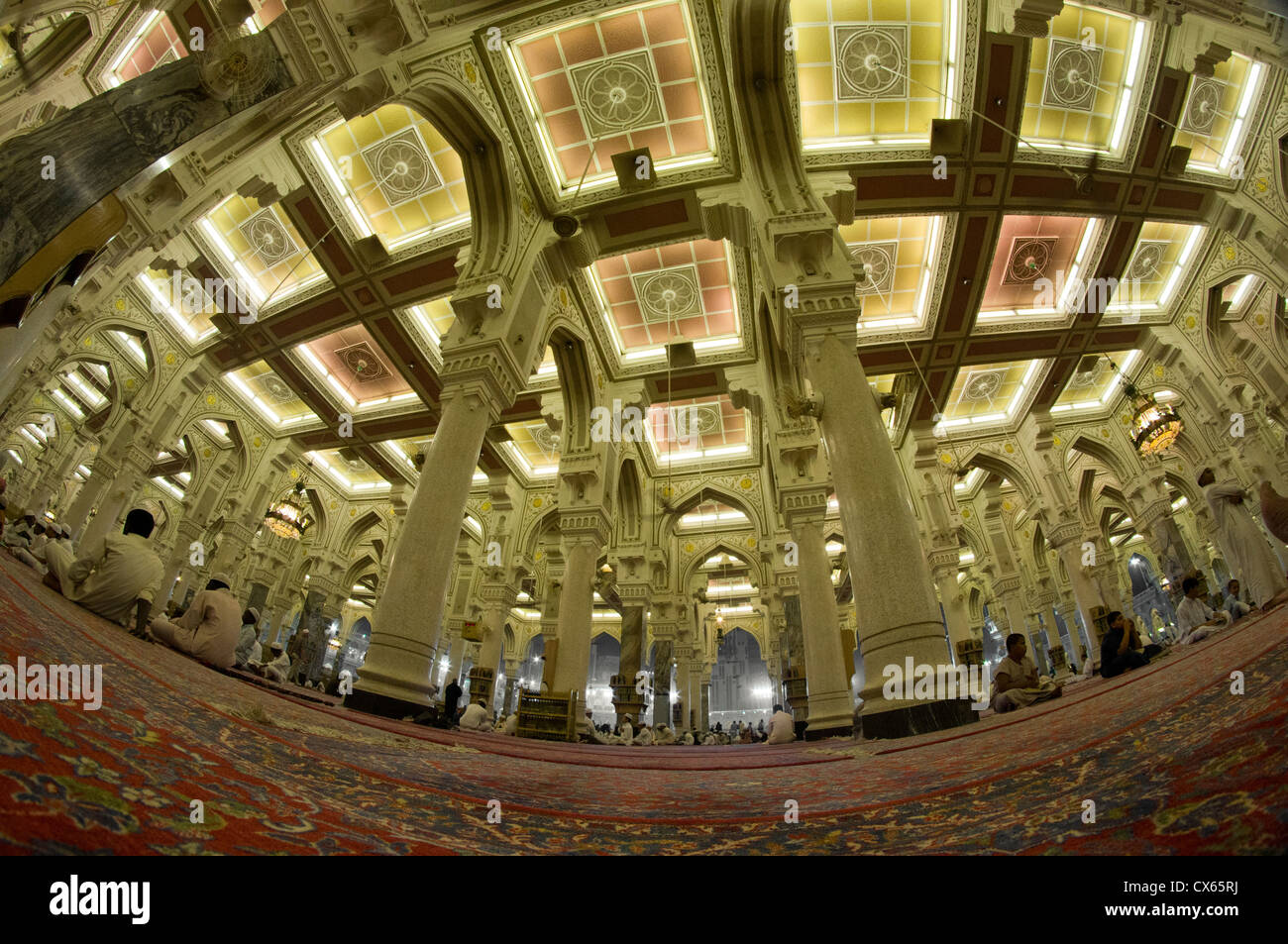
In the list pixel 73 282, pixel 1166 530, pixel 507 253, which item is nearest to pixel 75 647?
pixel 73 282

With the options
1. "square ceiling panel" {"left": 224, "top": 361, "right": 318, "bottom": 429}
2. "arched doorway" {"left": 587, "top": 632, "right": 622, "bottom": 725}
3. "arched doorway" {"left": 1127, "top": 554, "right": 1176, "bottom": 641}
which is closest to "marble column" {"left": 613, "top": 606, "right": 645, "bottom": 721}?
"square ceiling panel" {"left": 224, "top": 361, "right": 318, "bottom": 429}

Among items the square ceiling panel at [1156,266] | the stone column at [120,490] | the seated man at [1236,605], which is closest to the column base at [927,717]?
the seated man at [1236,605]

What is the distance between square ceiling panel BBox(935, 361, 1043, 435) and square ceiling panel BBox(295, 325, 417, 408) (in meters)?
11.9

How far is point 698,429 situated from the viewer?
13242 mm

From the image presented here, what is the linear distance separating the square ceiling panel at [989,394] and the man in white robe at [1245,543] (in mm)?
6354

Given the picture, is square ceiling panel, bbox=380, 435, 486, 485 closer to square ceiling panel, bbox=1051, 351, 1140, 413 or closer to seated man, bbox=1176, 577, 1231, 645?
seated man, bbox=1176, 577, 1231, 645

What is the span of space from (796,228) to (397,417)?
1003 cm

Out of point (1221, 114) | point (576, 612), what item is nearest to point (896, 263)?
point (1221, 114)

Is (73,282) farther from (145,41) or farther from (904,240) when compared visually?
(904,240)

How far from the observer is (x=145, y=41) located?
764cm

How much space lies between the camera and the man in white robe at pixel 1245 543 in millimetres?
5707

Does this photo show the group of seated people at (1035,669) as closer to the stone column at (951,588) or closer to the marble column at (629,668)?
the stone column at (951,588)

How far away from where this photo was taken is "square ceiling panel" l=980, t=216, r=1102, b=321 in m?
9.52

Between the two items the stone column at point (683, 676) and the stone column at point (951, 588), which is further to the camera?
the stone column at point (683, 676)
